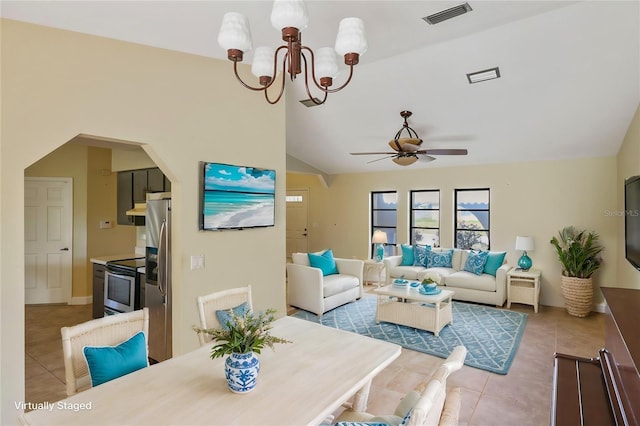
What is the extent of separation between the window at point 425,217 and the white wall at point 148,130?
3.97 m

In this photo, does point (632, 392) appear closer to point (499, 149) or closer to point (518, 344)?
point (518, 344)

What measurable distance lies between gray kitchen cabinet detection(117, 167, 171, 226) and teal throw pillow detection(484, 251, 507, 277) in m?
4.87

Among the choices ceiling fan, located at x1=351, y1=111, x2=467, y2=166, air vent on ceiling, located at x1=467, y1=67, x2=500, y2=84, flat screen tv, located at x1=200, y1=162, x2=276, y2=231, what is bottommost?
flat screen tv, located at x1=200, y1=162, x2=276, y2=231

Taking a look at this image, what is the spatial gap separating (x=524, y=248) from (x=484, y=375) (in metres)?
3.01

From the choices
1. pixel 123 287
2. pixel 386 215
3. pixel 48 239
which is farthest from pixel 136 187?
pixel 386 215

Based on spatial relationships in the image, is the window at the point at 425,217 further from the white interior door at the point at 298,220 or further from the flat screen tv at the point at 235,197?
the flat screen tv at the point at 235,197

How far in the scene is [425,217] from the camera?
712 cm

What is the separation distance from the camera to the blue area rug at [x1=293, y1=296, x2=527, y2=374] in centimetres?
369

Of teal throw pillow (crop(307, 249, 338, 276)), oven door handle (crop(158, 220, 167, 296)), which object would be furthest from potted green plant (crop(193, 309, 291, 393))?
teal throw pillow (crop(307, 249, 338, 276))

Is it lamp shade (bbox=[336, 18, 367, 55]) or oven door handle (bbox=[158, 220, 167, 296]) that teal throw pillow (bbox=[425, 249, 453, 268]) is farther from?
lamp shade (bbox=[336, 18, 367, 55])

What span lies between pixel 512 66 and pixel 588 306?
3.62 meters

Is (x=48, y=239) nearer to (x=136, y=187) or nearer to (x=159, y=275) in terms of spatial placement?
(x=136, y=187)

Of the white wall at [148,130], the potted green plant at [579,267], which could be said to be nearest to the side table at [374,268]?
the potted green plant at [579,267]

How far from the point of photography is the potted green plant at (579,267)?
496 centimetres
